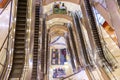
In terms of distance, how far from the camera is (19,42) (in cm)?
672

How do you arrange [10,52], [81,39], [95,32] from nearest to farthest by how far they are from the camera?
[10,52] < [95,32] < [81,39]

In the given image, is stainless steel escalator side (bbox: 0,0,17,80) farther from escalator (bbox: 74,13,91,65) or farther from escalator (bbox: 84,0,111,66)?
escalator (bbox: 74,13,91,65)

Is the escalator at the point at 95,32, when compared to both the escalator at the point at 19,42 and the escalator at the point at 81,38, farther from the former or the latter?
the escalator at the point at 19,42

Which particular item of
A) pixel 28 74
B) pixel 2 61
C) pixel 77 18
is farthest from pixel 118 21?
pixel 77 18

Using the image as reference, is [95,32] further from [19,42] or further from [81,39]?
[19,42]

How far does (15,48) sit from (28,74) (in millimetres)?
1255

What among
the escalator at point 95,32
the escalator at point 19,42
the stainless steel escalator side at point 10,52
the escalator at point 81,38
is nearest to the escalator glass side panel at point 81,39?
the escalator at point 81,38

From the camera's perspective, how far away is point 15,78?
219 inches

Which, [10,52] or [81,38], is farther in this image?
[81,38]

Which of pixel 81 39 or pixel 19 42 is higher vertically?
pixel 81 39

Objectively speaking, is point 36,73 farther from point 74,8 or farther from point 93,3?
Result: point 74,8

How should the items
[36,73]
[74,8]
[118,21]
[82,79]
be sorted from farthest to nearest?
[74,8] → [82,79] → [36,73] → [118,21]

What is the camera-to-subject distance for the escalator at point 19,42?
6043mm

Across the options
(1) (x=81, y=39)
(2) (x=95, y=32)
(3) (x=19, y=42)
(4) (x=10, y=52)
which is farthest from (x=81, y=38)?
(4) (x=10, y=52)
